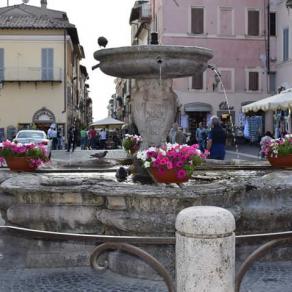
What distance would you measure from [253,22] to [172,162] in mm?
35202

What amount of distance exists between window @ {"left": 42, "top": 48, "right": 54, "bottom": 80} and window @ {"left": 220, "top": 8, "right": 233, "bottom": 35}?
12.5 m

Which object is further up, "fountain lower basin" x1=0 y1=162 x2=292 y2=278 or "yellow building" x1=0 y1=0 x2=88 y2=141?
"yellow building" x1=0 y1=0 x2=88 y2=141

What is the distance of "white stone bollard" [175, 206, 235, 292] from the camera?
356 centimetres

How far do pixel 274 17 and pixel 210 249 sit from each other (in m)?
37.8

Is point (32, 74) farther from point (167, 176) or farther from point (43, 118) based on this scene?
point (167, 176)

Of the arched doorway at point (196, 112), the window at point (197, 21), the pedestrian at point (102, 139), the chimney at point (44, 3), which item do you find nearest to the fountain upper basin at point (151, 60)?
the pedestrian at point (102, 139)

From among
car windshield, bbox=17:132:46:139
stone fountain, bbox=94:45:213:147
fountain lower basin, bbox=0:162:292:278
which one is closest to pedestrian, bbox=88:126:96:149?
car windshield, bbox=17:132:46:139

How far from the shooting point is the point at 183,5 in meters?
38.5

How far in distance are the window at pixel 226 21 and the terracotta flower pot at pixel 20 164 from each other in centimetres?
3260

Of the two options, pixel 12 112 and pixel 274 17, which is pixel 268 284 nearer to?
pixel 274 17

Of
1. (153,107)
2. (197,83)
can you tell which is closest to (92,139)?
(197,83)

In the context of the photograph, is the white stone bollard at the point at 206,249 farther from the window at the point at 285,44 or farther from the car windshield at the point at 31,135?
the window at the point at 285,44

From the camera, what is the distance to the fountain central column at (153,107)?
952 cm

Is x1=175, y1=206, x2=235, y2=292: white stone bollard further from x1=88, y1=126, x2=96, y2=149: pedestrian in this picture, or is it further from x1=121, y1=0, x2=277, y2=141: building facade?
x1=121, y1=0, x2=277, y2=141: building facade
